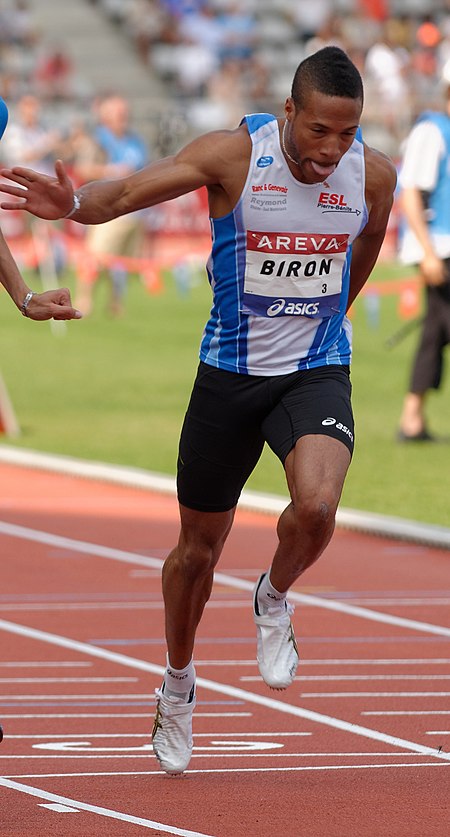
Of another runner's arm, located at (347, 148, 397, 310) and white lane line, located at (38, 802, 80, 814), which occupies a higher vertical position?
another runner's arm, located at (347, 148, 397, 310)

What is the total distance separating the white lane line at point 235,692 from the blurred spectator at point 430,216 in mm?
5335

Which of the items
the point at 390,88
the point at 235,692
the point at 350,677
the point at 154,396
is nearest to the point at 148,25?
the point at 390,88

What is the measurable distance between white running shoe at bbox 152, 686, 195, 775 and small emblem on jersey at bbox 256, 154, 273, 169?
1.67m

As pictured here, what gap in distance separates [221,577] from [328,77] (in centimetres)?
413

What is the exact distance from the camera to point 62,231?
28031 mm

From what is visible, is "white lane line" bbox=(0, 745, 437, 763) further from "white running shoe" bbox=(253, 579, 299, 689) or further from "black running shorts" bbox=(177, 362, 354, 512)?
"black running shorts" bbox=(177, 362, 354, 512)

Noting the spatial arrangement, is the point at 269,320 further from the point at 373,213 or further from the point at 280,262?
the point at 373,213

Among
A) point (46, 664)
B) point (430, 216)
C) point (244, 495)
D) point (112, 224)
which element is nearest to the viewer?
point (46, 664)

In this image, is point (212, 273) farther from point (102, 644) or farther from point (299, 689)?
point (102, 644)

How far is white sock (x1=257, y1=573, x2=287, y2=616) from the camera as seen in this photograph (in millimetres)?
5754

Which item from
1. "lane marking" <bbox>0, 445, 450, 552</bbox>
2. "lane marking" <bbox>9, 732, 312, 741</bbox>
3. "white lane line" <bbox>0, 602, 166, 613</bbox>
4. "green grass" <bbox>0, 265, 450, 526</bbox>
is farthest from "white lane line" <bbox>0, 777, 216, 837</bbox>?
"green grass" <bbox>0, 265, 450, 526</bbox>

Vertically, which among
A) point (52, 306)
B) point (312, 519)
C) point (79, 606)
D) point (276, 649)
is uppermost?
point (52, 306)

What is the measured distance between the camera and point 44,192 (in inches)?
217

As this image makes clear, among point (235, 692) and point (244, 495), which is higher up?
point (235, 692)
